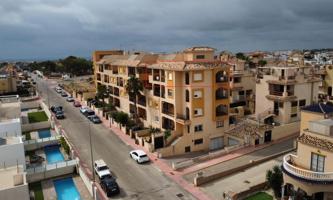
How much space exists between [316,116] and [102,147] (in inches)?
1126

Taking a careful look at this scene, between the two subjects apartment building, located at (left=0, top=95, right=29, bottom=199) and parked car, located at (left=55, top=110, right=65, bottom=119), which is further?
parked car, located at (left=55, top=110, right=65, bottom=119)

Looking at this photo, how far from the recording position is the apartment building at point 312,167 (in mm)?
23766

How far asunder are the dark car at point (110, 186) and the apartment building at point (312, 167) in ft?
52.0

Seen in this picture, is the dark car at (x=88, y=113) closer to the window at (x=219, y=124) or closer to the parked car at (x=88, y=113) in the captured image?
the parked car at (x=88, y=113)

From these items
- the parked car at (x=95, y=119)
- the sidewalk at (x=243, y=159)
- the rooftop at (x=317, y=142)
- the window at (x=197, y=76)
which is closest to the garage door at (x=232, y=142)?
the sidewalk at (x=243, y=159)

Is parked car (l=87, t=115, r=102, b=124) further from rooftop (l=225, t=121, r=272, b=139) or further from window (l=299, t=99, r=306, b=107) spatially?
window (l=299, t=99, r=306, b=107)

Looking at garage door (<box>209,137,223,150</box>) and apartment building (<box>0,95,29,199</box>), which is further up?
apartment building (<box>0,95,29,199</box>)

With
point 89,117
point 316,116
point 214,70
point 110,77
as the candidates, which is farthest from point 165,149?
point 110,77

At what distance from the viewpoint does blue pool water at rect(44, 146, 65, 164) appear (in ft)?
137

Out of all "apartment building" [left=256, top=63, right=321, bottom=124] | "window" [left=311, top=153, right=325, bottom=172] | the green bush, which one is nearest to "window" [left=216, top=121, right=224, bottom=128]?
"apartment building" [left=256, top=63, right=321, bottom=124]

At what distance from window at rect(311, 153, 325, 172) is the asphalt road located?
37.4 feet

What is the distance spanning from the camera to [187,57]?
154 feet

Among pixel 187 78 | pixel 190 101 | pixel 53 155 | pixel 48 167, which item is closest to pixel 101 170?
pixel 48 167

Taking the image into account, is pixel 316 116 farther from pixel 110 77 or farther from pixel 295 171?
pixel 110 77
